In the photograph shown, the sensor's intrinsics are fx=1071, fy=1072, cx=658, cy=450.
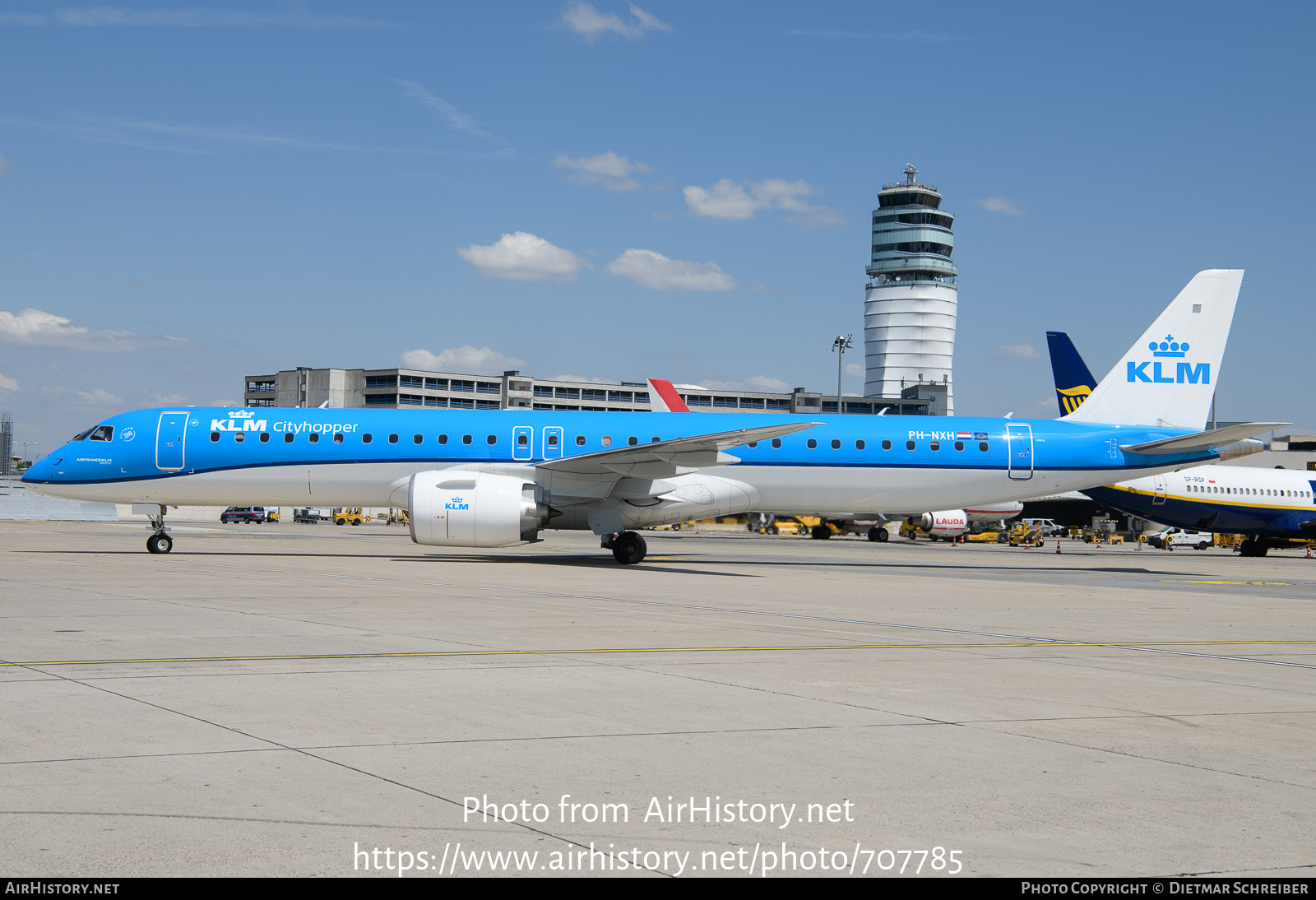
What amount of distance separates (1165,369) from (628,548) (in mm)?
17286

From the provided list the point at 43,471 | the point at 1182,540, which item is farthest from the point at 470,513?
the point at 1182,540

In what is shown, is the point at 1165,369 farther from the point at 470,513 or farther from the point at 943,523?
the point at 943,523

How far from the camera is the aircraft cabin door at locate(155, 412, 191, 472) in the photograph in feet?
87.6

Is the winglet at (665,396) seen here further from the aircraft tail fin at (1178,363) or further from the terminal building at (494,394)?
the terminal building at (494,394)

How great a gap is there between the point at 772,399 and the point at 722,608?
6091 inches

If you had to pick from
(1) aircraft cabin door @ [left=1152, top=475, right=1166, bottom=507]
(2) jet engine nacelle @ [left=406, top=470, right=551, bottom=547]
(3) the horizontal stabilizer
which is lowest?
(2) jet engine nacelle @ [left=406, top=470, right=551, bottom=547]

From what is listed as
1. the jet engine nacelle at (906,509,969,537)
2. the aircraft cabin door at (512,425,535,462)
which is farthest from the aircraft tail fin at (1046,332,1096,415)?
the aircraft cabin door at (512,425,535,462)

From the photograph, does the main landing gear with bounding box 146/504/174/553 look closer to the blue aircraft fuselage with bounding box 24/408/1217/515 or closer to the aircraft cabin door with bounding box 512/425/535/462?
the blue aircraft fuselage with bounding box 24/408/1217/515

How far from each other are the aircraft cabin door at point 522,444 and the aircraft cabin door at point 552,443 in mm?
319

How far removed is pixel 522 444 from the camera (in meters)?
27.5

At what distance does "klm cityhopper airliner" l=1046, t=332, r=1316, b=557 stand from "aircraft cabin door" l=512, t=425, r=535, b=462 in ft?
85.9

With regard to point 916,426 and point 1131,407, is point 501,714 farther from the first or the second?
point 1131,407

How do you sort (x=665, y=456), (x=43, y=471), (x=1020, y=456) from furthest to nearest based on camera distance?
(x=1020, y=456) → (x=43, y=471) → (x=665, y=456)

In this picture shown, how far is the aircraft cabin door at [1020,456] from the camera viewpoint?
2994 cm
